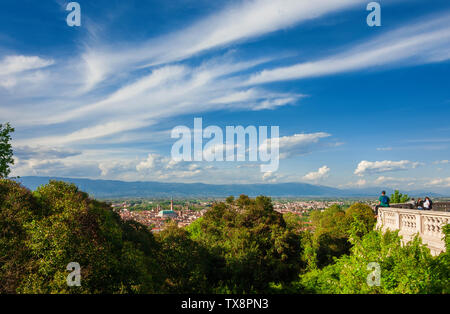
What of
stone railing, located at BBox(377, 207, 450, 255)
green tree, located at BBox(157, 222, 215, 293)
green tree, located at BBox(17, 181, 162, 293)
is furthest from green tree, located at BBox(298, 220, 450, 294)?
green tree, located at BBox(157, 222, 215, 293)

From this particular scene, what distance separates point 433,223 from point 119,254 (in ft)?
37.1

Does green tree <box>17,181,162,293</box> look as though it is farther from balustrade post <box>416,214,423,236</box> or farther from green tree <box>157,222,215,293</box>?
balustrade post <box>416,214,423,236</box>

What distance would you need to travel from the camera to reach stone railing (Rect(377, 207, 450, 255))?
9188 millimetres

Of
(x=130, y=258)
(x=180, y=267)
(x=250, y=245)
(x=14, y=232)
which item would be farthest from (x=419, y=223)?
(x=14, y=232)

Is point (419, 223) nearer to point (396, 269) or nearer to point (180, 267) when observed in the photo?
point (396, 269)

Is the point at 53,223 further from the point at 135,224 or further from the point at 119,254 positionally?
the point at 135,224

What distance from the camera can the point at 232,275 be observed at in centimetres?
1875

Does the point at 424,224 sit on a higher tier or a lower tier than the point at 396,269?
higher

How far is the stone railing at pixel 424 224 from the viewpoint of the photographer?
919 cm

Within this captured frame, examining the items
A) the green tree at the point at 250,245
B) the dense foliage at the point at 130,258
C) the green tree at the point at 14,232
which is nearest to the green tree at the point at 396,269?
the dense foliage at the point at 130,258

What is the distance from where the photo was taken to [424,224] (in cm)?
1020

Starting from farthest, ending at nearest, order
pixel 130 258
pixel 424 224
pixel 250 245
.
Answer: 1. pixel 250 245
2. pixel 130 258
3. pixel 424 224

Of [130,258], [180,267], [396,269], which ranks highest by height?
[396,269]
